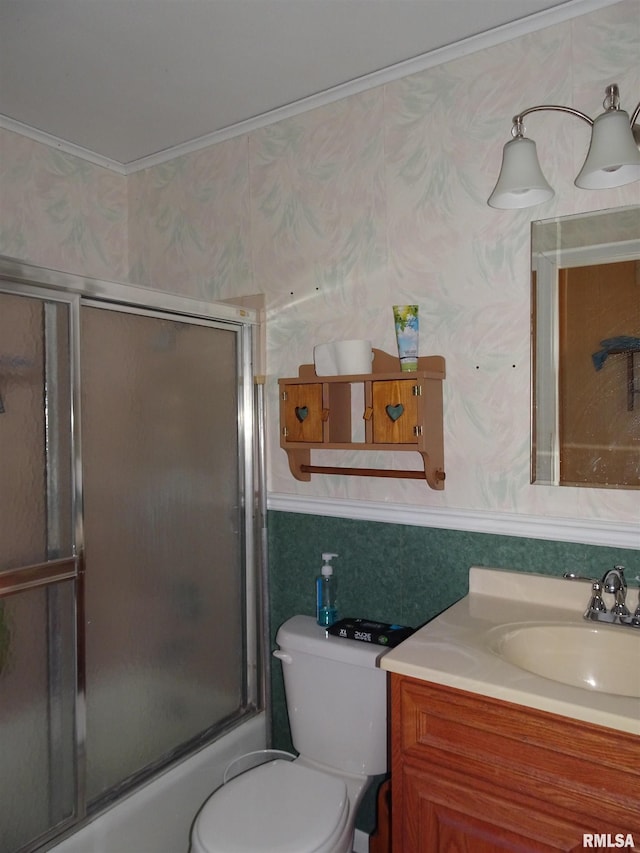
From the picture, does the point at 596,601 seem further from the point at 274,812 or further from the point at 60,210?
the point at 60,210

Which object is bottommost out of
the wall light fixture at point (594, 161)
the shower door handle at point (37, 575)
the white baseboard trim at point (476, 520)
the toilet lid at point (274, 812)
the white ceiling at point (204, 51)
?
the toilet lid at point (274, 812)

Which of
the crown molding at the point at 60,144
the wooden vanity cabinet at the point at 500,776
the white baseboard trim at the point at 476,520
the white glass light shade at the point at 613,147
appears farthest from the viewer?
the crown molding at the point at 60,144

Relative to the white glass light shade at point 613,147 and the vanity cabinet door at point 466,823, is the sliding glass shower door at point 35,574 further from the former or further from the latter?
the white glass light shade at point 613,147

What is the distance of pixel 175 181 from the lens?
2.38 meters

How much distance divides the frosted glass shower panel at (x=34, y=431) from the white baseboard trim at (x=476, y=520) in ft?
2.54

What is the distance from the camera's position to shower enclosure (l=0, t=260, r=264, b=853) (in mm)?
1475

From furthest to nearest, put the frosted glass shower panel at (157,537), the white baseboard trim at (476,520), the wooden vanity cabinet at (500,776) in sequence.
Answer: the frosted glass shower panel at (157,537), the white baseboard trim at (476,520), the wooden vanity cabinet at (500,776)

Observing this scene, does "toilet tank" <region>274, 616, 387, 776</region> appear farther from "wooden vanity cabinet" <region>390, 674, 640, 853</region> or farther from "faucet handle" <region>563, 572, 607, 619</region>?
"faucet handle" <region>563, 572, 607, 619</region>

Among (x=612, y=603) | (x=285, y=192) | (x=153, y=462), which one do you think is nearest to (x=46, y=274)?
(x=153, y=462)

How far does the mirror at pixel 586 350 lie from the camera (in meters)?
1.50

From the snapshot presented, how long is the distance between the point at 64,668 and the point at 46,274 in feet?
3.20

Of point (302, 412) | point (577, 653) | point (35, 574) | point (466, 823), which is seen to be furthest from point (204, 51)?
point (466, 823)

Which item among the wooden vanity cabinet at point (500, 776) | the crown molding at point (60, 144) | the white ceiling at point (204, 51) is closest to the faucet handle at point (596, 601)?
the wooden vanity cabinet at point (500, 776)

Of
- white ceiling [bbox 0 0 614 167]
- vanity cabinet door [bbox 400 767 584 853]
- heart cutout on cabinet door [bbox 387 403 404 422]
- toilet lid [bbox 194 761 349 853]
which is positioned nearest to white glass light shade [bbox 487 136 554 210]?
white ceiling [bbox 0 0 614 167]
